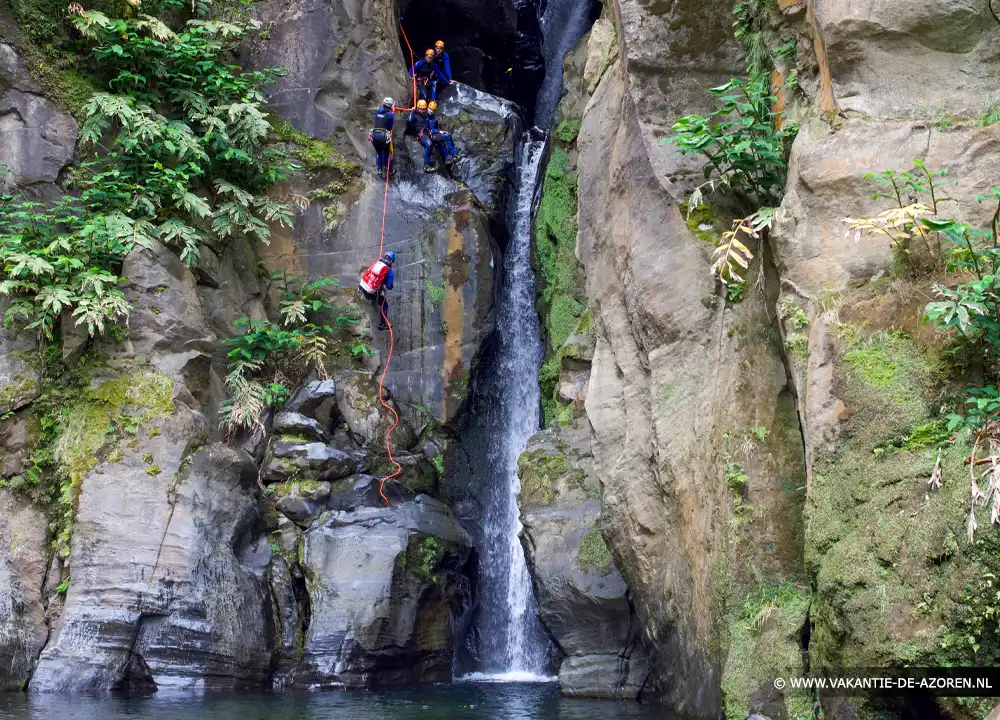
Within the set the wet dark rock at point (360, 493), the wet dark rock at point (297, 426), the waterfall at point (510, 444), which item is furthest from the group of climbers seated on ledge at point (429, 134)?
the wet dark rock at point (360, 493)

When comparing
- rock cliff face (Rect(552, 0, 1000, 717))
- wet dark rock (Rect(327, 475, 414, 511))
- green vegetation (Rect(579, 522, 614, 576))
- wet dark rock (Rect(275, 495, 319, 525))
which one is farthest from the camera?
wet dark rock (Rect(327, 475, 414, 511))

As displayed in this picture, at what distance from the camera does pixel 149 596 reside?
36.7 ft

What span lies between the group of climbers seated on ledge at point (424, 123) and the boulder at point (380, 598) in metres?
6.29

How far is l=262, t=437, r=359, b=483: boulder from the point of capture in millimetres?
13031

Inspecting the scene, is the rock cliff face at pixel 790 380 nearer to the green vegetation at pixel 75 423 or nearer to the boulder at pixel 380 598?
the boulder at pixel 380 598

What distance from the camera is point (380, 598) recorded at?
39.6 feet

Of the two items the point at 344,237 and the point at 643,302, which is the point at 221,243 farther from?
the point at 643,302

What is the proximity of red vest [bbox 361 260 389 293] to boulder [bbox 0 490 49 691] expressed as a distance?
18.9 ft

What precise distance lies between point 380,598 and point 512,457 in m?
3.72

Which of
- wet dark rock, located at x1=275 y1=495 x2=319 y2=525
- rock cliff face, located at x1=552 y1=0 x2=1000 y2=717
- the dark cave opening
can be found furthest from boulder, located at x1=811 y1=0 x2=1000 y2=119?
the dark cave opening

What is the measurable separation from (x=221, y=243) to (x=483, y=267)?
4.29 m

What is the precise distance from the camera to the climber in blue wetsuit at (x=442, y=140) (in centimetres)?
1580

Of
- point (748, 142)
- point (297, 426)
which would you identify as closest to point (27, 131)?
point (297, 426)

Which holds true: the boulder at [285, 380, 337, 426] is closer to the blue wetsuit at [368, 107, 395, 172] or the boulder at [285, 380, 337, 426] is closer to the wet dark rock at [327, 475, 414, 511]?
the wet dark rock at [327, 475, 414, 511]
